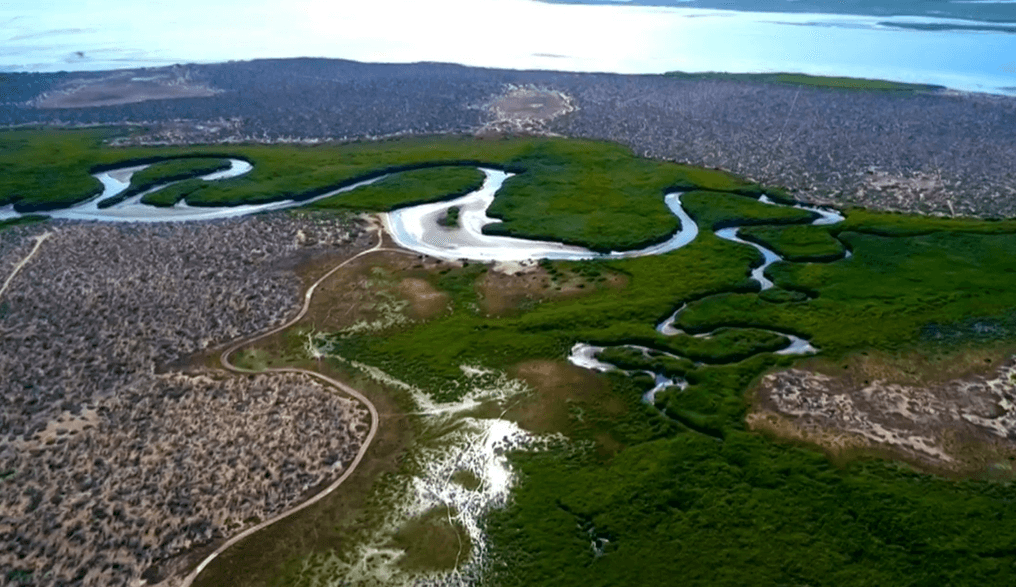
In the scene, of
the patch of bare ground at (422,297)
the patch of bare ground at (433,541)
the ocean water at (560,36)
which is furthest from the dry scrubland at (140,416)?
the ocean water at (560,36)

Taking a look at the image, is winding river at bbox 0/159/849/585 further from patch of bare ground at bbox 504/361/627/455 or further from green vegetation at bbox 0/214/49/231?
green vegetation at bbox 0/214/49/231

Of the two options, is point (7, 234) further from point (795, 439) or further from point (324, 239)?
point (795, 439)

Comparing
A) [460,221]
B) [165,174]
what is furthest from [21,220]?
[460,221]

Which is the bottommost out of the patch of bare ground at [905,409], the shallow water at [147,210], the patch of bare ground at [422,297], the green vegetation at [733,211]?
the patch of bare ground at [905,409]

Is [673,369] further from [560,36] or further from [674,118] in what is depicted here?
[560,36]

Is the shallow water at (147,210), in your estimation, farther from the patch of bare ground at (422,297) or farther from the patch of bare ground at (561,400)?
the patch of bare ground at (561,400)
